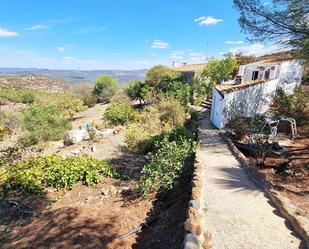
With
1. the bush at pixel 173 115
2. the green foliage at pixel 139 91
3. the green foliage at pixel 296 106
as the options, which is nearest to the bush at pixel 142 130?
the bush at pixel 173 115

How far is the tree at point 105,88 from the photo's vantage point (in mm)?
41469

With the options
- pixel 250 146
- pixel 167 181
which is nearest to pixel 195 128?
pixel 250 146

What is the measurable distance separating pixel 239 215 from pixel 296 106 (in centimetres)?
1124

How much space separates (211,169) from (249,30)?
20.2ft

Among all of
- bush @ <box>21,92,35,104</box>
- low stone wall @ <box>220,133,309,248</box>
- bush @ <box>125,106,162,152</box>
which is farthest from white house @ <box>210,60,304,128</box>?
bush @ <box>21,92,35,104</box>

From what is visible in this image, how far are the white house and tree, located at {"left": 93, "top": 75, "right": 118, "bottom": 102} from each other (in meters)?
22.4

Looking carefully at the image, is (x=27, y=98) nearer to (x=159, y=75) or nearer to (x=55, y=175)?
(x=159, y=75)

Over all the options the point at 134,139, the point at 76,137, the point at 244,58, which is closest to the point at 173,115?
the point at 134,139

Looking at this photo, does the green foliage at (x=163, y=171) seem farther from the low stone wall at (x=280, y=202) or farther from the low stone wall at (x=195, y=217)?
the low stone wall at (x=280, y=202)

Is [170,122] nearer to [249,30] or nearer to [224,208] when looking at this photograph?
[249,30]

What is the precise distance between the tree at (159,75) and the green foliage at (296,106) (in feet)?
43.3

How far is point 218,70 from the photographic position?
24859mm

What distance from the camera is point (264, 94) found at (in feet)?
61.0

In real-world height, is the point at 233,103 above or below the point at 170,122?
above
